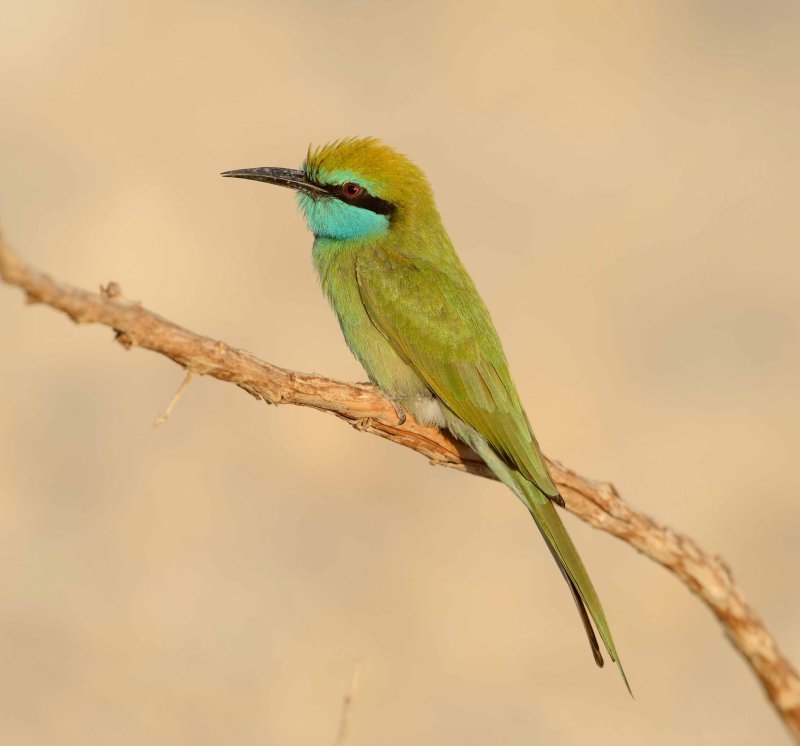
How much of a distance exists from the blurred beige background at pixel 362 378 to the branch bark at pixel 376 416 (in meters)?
2.59

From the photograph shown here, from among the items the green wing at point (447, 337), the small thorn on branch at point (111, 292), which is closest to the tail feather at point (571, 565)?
the green wing at point (447, 337)

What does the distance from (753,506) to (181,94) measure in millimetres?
5493

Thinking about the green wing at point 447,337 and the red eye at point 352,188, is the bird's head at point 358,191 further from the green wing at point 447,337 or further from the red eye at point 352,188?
the green wing at point 447,337

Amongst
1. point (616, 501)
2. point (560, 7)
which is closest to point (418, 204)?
point (616, 501)

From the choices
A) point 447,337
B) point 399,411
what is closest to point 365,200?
point 447,337

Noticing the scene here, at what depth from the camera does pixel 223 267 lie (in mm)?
7594

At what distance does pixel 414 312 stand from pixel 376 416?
431 mm

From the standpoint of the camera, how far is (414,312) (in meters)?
3.61

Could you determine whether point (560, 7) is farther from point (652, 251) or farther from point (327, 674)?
point (327, 674)

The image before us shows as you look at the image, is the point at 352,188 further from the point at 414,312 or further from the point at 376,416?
the point at 376,416

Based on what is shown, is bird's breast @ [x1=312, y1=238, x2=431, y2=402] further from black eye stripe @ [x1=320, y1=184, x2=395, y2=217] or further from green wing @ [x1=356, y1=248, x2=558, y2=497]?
black eye stripe @ [x1=320, y1=184, x2=395, y2=217]

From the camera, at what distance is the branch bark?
232 centimetres

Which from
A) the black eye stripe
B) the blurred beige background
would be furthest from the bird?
the blurred beige background

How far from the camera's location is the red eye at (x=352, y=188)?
3883 millimetres
